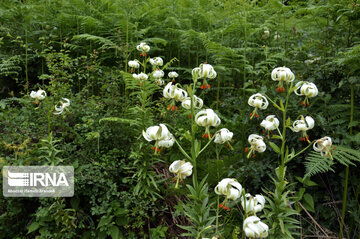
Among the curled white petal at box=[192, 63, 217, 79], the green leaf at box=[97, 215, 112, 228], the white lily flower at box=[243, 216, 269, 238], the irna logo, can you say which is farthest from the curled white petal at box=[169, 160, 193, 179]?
the irna logo

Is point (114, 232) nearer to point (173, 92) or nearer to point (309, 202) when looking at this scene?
point (173, 92)

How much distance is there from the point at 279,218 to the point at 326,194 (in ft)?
2.85

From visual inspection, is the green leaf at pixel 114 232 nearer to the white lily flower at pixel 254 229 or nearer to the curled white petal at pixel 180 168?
the curled white petal at pixel 180 168

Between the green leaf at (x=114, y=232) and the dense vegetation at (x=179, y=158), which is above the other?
the dense vegetation at (x=179, y=158)

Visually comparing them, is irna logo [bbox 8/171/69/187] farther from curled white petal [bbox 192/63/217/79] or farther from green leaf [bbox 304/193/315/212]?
green leaf [bbox 304/193/315/212]

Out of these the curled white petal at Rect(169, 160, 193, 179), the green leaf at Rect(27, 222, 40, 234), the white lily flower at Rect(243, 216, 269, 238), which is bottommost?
the green leaf at Rect(27, 222, 40, 234)

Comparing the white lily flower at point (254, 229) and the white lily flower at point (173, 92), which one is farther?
the white lily flower at point (173, 92)

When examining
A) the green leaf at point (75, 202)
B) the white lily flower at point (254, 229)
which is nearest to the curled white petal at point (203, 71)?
the white lily flower at point (254, 229)

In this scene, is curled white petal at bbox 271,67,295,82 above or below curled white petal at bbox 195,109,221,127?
above

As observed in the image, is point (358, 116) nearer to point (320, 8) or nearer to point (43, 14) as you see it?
point (320, 8)

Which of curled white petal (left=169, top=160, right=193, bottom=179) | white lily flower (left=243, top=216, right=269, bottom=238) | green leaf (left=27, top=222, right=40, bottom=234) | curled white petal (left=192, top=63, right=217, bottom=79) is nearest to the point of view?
white lily flower (left=243, top=216, right=269, bottom=238)

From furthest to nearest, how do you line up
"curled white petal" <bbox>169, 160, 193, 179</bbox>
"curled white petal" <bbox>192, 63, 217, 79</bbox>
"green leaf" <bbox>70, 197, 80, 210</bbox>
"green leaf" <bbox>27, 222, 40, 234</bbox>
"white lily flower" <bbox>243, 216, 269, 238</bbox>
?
1. "green leaf" <bbox>70, 197, 80, 210</bbox>
2. "green leaf" <bbox>27, 222, 40, 234</bbox>
3. "curled white petal" <bbox>192, 63, 217, 79</bbox>
4. "curled white petal" <bbox>169, 160, 193, 179</bbox>
5. "white lily flower" <bbox>243, 216, 269, 238</bbox>

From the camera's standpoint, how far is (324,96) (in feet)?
6.89

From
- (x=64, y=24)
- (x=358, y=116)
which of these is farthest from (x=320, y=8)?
(x=64, y=24)
